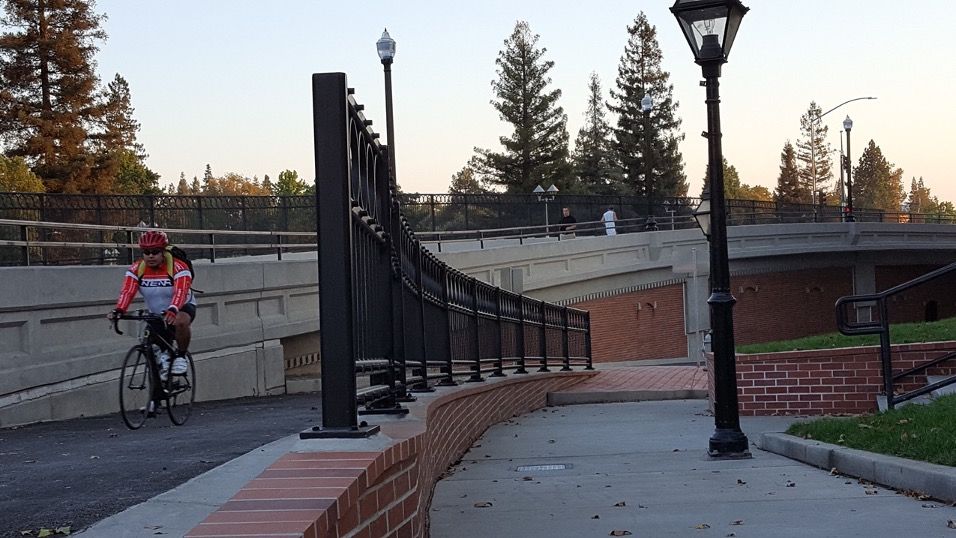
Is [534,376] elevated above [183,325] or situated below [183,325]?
below

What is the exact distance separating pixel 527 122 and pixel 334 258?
263 feet

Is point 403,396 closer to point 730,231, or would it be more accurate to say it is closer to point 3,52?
point 730,231

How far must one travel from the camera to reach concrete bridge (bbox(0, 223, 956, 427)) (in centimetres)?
1160

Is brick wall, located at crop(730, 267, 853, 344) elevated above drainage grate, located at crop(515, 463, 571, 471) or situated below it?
below

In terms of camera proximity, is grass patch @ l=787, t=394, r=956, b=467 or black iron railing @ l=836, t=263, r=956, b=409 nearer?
grass patch @ l=787, t=394, r=956, b=467

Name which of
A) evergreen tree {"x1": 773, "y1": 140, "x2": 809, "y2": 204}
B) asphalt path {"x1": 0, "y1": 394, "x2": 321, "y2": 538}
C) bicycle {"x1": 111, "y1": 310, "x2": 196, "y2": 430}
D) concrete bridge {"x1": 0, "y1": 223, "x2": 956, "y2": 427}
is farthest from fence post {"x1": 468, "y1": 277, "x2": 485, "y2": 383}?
evergreen tree {"x1": 773, "y1": 140, "x2": 809, "y2": 204}

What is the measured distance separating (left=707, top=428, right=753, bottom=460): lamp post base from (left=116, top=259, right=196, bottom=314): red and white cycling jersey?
4794 millimetres

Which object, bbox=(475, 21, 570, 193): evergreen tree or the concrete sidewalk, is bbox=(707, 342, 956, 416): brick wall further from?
bbox=(475, 21, 570, 193): evergreen tree

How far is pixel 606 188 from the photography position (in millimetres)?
88062

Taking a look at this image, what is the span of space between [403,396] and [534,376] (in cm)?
963

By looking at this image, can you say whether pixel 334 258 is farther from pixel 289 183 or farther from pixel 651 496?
pixel 289 183

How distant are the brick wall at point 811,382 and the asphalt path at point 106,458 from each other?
5317 mm

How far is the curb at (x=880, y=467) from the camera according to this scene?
6536mm

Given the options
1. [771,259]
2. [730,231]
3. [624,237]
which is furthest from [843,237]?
[624,237]
